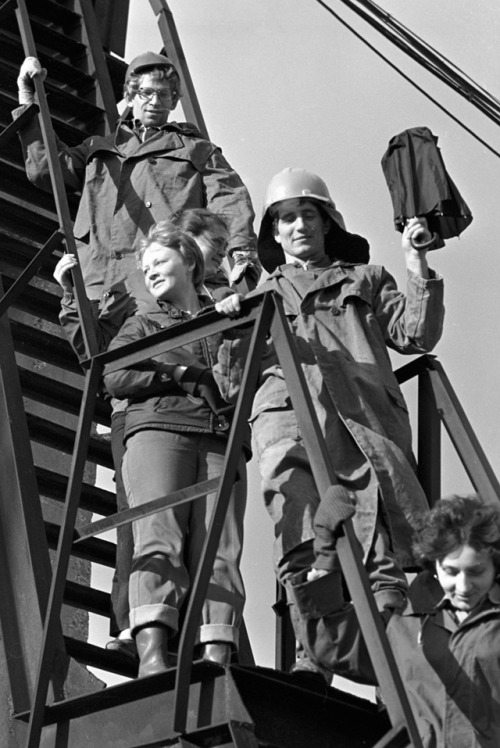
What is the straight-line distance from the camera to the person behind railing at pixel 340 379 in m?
5.80

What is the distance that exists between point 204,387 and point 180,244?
28.0 inches

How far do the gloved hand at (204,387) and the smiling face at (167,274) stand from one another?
44 cm

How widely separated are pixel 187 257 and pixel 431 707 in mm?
2451

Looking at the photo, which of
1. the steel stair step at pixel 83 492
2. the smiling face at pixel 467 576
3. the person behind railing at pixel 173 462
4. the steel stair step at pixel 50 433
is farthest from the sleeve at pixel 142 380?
the smiling face at pixel 467 576

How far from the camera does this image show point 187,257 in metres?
6.66

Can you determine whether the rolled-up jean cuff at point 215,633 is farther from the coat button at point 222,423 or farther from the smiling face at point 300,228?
the smiling face at point 300,228

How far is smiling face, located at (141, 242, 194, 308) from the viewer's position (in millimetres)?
6613

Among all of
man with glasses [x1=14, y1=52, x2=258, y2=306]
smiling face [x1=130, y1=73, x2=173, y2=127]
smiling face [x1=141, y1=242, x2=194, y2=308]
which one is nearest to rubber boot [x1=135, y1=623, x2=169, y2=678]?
smiling face [x1=141, y1=242, x2=194, y2=308]

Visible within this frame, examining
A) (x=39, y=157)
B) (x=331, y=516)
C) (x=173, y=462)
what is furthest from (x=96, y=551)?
(x=331, y=516)

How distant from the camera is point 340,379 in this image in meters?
6.17

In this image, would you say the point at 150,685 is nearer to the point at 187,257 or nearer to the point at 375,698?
the point at 375,698

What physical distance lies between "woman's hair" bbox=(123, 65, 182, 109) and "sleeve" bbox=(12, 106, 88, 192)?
43 centimetres

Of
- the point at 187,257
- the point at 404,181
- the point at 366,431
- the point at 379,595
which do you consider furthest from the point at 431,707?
the point at 187,257

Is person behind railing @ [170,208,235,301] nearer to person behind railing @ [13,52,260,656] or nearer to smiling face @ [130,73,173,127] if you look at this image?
person behind railing @ [13,52,260,656]
